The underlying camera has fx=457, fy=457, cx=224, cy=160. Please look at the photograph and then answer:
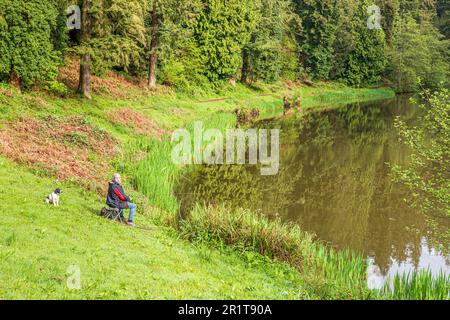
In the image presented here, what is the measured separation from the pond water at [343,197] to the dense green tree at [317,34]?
42173 mm

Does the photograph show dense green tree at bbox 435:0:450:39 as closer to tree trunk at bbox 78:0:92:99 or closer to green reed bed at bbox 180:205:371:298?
tree trunk at bbox 78:0:92:99

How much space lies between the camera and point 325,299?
1293 cm

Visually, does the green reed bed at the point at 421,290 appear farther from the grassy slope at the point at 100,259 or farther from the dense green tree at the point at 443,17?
the dense green tree at the point at 443,17

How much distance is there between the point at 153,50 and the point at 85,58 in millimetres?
11009

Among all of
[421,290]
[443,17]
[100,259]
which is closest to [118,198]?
[100,259]

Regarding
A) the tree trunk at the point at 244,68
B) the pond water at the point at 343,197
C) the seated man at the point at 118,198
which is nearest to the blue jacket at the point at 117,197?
the seated man at the point at 118,198

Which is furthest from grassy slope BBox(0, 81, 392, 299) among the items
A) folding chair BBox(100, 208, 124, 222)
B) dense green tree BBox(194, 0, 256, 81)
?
dense green tree BBox(194, 0, 256, 81)

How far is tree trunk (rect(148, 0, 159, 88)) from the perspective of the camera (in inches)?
1702

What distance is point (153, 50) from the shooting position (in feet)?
144

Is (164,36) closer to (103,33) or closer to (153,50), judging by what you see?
(153,50)

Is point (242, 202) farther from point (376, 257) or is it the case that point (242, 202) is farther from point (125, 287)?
point (125, 287)

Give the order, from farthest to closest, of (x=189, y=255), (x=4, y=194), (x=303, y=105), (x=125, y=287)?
(x=303, y=105), (x=4, y=194), (x=189, y=255), (x=125, y=287)
